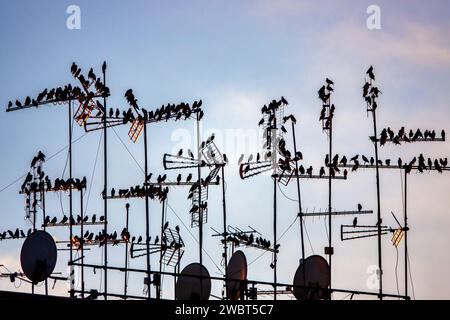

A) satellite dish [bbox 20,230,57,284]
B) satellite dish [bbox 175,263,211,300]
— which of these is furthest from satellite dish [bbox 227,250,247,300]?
satellite dish [bbox 20,230,57,284]

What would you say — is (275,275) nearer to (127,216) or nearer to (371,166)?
(371,166)

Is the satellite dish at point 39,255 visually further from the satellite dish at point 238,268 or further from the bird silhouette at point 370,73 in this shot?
the bird silhouette at point 370,73

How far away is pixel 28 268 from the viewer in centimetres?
4091

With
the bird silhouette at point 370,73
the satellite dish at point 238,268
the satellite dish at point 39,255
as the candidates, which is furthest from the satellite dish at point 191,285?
the bird silhouette at point 370,73

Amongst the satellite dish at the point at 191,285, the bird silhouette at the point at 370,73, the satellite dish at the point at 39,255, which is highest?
the bird silhouette at the point at 370,73

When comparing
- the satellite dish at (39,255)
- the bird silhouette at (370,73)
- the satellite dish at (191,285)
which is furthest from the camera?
the bird silhouette at (370,73)

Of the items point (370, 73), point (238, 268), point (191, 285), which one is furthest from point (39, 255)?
point (370, 73)

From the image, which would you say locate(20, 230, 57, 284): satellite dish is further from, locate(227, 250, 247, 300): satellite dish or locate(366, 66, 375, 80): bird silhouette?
locate(366, 66, 375, 80): bird silhouette

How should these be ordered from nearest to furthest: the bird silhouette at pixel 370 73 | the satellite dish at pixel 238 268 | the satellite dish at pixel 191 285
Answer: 1. the satellite dish at pixel 191 285
2. the satellite dish at pixel 238 268
3. the bird silhouette at pixel 370 73

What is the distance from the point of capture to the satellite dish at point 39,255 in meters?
40.6

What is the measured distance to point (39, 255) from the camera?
4066 cm

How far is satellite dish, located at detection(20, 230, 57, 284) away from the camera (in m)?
40.6

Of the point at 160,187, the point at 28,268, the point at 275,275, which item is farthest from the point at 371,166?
the point at 28,268
